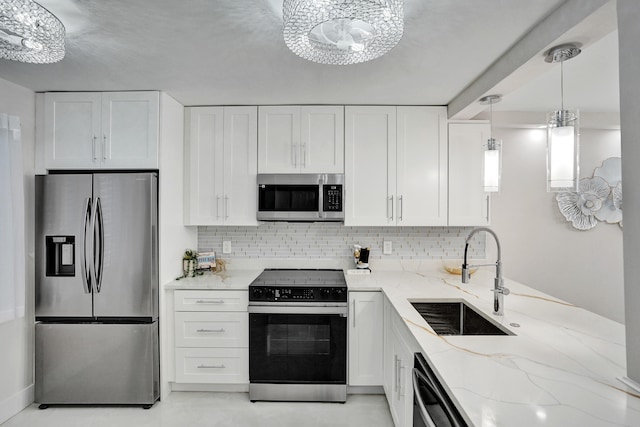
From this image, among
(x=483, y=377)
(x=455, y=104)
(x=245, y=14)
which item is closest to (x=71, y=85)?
(x=245, y=14)

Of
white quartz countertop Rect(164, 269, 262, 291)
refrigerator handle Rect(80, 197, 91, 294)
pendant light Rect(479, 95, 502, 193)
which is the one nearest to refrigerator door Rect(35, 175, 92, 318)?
refrigerator handle Rect(80, 197, 91, 294)

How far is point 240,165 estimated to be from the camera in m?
2.95

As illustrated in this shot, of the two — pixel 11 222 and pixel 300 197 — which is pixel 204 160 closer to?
pixel 300 197

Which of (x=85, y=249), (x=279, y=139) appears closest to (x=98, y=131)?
(x=85, y=249)

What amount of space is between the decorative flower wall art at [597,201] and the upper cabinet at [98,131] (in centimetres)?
373

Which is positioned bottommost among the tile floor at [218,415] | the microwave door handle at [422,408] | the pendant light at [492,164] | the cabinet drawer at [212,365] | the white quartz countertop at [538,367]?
the tile floor at [218,415]

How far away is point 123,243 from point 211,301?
0.78 metres

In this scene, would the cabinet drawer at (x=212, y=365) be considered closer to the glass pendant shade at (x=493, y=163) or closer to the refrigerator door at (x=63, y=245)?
the refrigerator door at (x=63, y=245)

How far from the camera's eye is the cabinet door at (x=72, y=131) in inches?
102

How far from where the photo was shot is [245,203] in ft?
9.70

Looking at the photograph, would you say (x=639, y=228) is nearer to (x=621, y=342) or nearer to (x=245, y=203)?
(x=621, y=342)

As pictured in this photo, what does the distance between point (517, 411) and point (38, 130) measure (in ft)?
11.1

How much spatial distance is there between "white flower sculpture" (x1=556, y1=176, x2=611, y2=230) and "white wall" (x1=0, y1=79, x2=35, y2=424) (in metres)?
4.49

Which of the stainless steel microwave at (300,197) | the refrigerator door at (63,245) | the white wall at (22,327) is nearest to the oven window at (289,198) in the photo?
the stainless steel microwave at (300,197)
